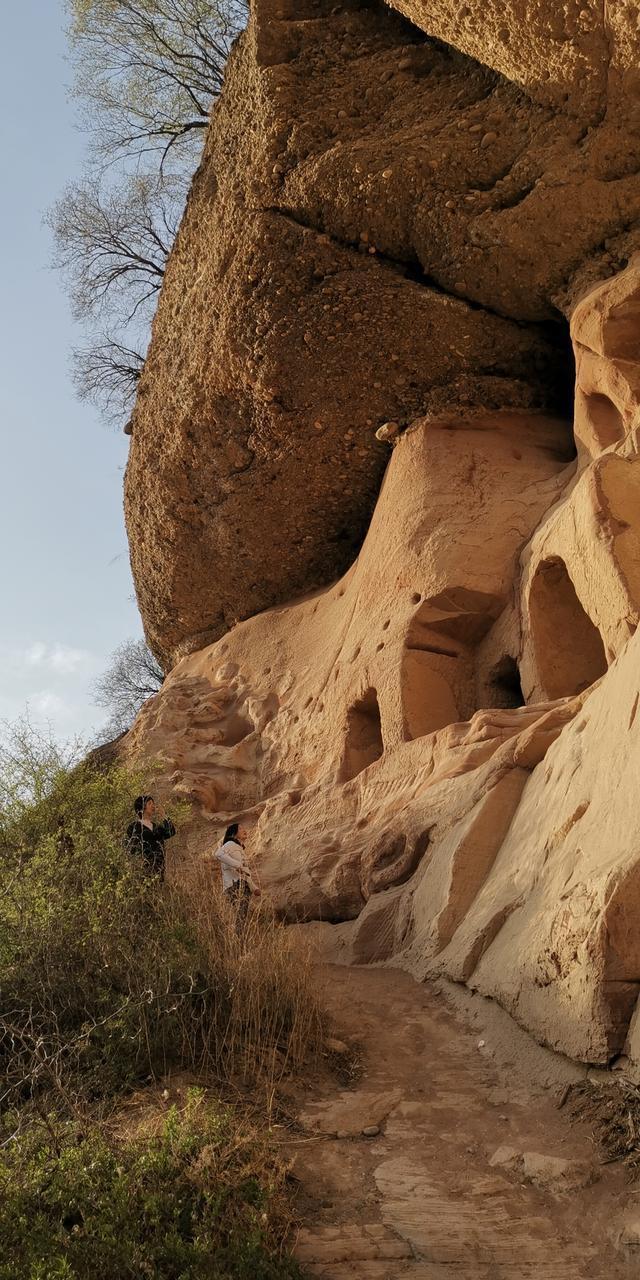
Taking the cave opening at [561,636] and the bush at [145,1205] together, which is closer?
the bush at [145,1205]

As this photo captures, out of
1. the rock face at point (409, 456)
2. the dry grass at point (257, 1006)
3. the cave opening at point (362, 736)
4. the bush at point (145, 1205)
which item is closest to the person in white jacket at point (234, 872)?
the rock face at point (409, 456)

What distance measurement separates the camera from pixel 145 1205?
336cm

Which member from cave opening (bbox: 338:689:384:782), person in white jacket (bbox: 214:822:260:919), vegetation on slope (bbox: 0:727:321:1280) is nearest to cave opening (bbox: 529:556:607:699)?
cave opening (bbox: 338:689:384:782)

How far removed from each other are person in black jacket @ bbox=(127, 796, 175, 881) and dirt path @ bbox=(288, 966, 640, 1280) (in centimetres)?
218

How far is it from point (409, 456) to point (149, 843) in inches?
194

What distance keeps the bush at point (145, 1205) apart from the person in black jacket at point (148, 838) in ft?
9.98

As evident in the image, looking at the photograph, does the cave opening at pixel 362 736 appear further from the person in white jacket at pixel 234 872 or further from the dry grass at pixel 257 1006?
the dry grass at pixel 257 1006

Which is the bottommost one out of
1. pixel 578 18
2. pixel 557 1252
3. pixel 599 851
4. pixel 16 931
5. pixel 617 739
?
pixel 557 1252

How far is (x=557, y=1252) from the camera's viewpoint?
3354 mm

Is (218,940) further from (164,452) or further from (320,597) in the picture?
(164,452)

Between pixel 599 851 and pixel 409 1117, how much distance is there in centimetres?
134

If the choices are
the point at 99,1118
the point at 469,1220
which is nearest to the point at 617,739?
the point at 469,1220

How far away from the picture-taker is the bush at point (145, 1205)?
317cm

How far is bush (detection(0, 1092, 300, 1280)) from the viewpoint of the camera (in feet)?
10.4
